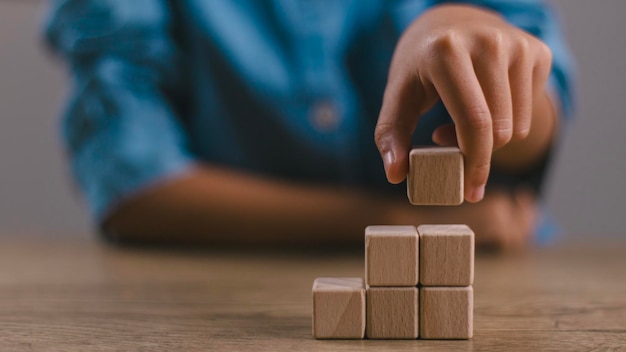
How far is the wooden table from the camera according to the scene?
0.58 meters

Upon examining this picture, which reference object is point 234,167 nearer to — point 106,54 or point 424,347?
point 106,54

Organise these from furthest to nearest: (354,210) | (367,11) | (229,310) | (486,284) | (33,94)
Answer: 1. (33,94)
2. (367,11)
3. (354,210)
4. (486,284)
5. (229,310)

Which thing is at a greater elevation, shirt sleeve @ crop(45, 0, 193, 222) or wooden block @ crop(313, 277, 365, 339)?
shirt sleeve @ crop(45, 0, 193, 222)

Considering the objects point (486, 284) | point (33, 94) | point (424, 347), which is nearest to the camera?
point (424, 347)

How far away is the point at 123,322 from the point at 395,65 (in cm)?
34

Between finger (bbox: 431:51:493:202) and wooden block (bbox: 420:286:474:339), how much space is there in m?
0.11

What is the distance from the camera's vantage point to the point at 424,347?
57 centimetres

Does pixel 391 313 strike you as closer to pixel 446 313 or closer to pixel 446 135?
pixel 446 313

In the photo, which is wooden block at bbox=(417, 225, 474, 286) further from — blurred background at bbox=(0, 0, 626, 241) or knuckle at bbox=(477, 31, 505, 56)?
blurred background at bbox=(0, 0, 626, 241)

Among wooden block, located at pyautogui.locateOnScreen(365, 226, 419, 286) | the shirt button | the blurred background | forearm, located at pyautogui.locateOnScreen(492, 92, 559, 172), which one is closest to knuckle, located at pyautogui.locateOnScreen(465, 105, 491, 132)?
wooden block, located at pyautogui.locateOnScreen(365, 226, 419, 286)

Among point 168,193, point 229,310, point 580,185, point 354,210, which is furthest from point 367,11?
point 580,185

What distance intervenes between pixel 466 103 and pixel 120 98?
81 cm

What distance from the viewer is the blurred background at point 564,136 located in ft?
6.88

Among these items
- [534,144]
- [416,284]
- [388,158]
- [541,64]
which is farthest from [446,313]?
[534,144]
